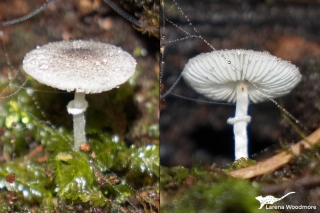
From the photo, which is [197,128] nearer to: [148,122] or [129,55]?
[148,122]

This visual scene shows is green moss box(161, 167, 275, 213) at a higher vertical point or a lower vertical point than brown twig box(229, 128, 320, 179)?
lower

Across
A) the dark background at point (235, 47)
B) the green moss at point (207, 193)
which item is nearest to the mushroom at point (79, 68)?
the dark background at point (235, 47)

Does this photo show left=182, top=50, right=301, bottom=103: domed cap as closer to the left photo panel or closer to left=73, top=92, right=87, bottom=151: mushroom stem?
the left photo panel

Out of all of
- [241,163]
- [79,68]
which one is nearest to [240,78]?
[241,163]

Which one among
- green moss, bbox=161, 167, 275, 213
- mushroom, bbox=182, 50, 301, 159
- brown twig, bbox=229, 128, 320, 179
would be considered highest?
mushroom, bbox=182, 50, 301, 159

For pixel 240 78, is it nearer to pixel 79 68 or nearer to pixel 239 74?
pixel 239 74

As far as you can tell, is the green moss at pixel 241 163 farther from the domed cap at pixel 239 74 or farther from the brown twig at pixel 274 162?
the domed cap at pixel 239 74

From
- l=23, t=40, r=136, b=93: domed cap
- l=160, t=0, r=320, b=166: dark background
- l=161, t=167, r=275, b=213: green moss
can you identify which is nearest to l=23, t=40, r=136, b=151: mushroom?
l=23, t=40, r=136, b=93: domed cap
